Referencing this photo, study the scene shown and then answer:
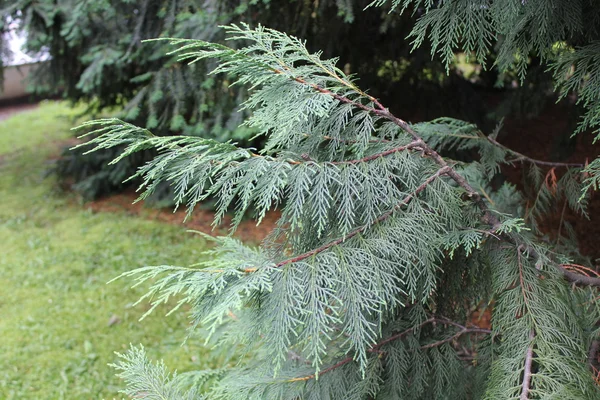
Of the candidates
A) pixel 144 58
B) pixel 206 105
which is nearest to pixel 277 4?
pixel 206 105

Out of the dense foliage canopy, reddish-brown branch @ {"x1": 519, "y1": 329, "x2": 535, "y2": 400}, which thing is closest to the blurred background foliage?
the dense foliage canopy

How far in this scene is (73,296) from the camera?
5094 mm

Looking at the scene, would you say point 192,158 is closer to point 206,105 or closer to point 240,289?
point 240,289

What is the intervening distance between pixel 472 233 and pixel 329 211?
19.4 inches

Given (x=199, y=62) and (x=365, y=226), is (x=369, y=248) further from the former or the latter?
(x=199, y=62)

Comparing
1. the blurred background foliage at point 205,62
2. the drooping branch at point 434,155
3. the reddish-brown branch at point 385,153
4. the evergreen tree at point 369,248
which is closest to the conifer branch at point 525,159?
the evergreen tree at point 369,248

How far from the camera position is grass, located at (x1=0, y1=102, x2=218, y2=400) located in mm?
4109

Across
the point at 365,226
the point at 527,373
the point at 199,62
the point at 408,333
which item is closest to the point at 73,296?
the point at 199,62

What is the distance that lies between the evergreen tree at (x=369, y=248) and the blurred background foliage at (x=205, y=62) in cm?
239

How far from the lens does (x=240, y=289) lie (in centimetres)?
142

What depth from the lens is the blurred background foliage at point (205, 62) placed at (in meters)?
4.57

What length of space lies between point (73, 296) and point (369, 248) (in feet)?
14.2

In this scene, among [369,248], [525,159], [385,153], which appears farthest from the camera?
[525,159]

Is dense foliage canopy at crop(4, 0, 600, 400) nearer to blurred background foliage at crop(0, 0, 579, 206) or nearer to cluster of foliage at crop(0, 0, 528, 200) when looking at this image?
blurred background foliage at crop(0, 0, 579, 206)
